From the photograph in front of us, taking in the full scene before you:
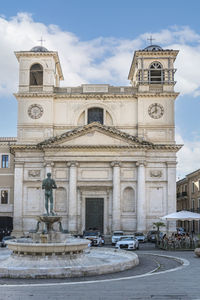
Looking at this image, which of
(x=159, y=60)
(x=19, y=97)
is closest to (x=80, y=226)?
(x=19, y=97)

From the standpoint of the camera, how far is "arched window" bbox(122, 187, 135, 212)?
47.8 meters

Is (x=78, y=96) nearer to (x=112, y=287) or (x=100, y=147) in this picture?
(x=100, y=147)

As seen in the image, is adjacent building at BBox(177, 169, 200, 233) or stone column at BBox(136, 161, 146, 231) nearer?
stone column at BBox(136, 161, 146, 231)

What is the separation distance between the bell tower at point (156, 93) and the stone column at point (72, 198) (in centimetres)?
830

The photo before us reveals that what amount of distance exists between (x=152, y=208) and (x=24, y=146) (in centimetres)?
1537

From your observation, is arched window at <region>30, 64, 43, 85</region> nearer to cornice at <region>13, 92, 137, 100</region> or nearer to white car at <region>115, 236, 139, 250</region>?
cornice at <region>13, 92, 137, 100</region>

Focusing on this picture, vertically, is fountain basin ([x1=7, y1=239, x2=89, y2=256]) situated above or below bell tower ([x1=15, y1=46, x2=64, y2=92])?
below

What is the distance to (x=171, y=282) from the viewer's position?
1526 cm

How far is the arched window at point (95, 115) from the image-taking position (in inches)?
1989

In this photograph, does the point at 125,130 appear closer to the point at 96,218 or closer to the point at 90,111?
the point at 90,111

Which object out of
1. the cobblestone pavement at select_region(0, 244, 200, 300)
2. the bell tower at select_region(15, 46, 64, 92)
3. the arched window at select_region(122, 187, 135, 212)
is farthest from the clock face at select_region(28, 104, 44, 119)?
the cobblestone pavement at select_region(0, 244, 200, 300)

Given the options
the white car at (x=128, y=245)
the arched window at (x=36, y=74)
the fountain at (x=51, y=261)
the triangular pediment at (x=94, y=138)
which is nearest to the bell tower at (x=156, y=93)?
the triangular pediment at (x=94, y=138)

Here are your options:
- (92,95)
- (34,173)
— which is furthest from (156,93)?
(34,173)

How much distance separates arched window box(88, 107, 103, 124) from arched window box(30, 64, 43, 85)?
23.5 ft
